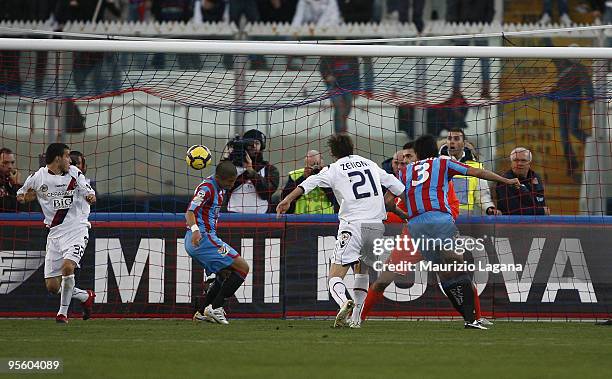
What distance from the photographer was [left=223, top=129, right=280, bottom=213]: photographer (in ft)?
48.0

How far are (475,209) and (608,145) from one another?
2.88 metres

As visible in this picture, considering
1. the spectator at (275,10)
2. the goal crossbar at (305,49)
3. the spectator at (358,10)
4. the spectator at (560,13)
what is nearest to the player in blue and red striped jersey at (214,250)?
the goal crossbar at (305,49)

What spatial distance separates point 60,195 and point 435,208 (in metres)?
4.29

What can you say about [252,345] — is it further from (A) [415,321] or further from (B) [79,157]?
(B) [79,157]

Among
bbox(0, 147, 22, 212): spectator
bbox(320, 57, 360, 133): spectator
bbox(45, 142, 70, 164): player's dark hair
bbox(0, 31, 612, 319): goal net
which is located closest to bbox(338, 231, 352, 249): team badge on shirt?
bbox(0, 31, 612, 319): goal net

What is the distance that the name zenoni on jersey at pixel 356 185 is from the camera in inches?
479

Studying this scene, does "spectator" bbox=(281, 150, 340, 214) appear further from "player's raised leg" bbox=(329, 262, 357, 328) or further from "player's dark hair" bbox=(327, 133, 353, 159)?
"player's raised leg" bbox=(329, 262, 357, 328)

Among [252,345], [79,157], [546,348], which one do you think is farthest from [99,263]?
[546,348]

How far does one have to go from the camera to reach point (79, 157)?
46.0 feet

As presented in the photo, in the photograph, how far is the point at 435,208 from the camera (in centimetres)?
1191

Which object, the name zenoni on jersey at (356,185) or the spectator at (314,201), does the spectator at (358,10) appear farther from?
the name zenoni on jersey at (356,185)

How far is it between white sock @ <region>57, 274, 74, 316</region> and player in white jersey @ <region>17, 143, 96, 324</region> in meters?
0.01

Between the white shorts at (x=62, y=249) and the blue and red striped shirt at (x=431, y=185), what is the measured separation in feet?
12.5

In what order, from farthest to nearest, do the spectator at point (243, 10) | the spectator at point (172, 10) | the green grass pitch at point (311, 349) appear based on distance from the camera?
the spectator at point (172, 10)
the spectator at point (243, 10)
the green grass pitch at point (311, 349)
